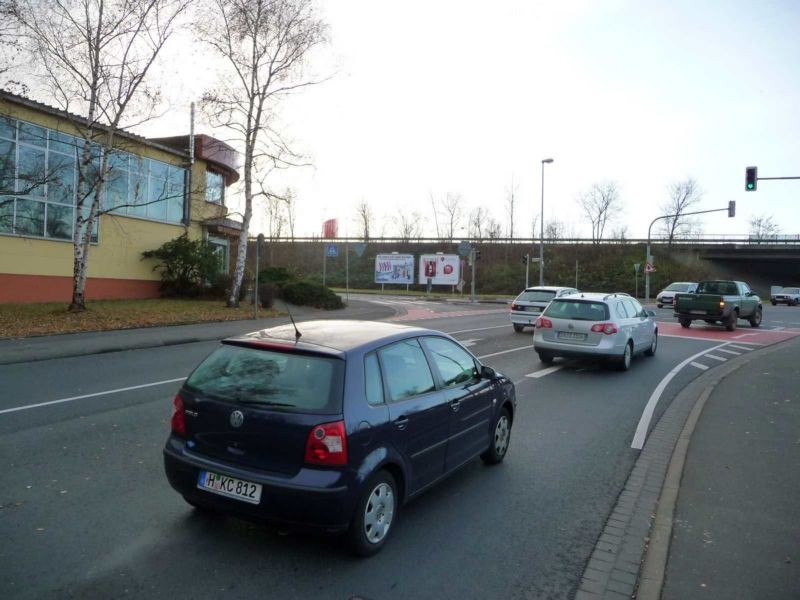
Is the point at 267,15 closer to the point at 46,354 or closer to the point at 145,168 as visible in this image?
the point at 145,168

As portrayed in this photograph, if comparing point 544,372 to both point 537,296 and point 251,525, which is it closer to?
point 537,296

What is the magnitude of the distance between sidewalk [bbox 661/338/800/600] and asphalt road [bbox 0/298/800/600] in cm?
63

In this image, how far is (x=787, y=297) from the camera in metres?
47.6

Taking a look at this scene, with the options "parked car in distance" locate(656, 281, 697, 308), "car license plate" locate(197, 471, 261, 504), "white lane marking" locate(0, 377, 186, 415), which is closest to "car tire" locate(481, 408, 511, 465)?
"car license plate" locate(197, 471, 261, 504)

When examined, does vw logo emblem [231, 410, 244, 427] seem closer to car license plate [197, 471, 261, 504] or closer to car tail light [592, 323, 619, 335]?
car license plate [197, 471, 261, 504]

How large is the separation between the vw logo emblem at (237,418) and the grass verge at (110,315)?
14133mm

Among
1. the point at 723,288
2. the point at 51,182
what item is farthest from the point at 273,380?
the point at 723,288

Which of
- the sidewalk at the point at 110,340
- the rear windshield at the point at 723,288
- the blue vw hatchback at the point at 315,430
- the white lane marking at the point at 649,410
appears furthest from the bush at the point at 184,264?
the blue vw hatchback at the point at 315,430

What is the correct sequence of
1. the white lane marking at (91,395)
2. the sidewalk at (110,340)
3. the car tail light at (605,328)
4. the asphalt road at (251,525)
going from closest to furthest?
the asphalt road at (251,525) → the white lane marking at (91,395) → the car tail light at (605,328) → the sidewalk at (110,340)

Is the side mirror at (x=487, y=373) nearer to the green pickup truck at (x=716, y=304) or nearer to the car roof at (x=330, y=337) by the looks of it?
the car roof at (x=330, y=337)

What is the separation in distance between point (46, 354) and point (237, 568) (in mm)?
11110

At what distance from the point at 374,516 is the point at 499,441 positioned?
2.33m

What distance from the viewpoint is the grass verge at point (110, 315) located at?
16.6m

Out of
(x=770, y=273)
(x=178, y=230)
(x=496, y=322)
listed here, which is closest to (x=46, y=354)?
(x=496, y=322)
